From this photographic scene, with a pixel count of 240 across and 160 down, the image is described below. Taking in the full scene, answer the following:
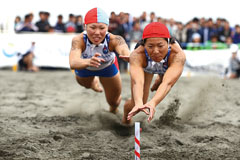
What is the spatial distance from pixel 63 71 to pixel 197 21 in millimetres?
5889

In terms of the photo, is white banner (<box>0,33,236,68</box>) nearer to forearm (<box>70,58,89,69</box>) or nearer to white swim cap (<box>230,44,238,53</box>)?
white swim cap (<box>230,44,238,53</box>)

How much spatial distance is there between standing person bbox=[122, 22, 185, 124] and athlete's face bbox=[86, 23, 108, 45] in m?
0.63

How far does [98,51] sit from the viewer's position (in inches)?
202

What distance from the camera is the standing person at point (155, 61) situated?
4.01 metres

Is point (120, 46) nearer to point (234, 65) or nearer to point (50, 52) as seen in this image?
point (234, 65)

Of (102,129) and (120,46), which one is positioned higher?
(120,46)

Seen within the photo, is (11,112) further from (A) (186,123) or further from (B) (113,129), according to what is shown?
(A) (186,123)

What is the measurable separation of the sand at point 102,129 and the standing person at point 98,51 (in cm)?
73

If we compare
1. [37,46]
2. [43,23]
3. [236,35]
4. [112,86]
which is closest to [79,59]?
[112,86]

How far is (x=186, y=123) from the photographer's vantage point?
233 inches

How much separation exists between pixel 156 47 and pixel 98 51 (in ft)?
4.23

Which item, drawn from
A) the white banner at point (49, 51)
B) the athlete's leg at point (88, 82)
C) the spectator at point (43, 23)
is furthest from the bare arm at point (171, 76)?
the spectator at point (43, 23)

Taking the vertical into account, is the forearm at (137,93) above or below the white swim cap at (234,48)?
above

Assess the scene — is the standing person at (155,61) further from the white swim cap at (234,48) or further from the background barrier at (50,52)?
the white swim cap at (234,48)
